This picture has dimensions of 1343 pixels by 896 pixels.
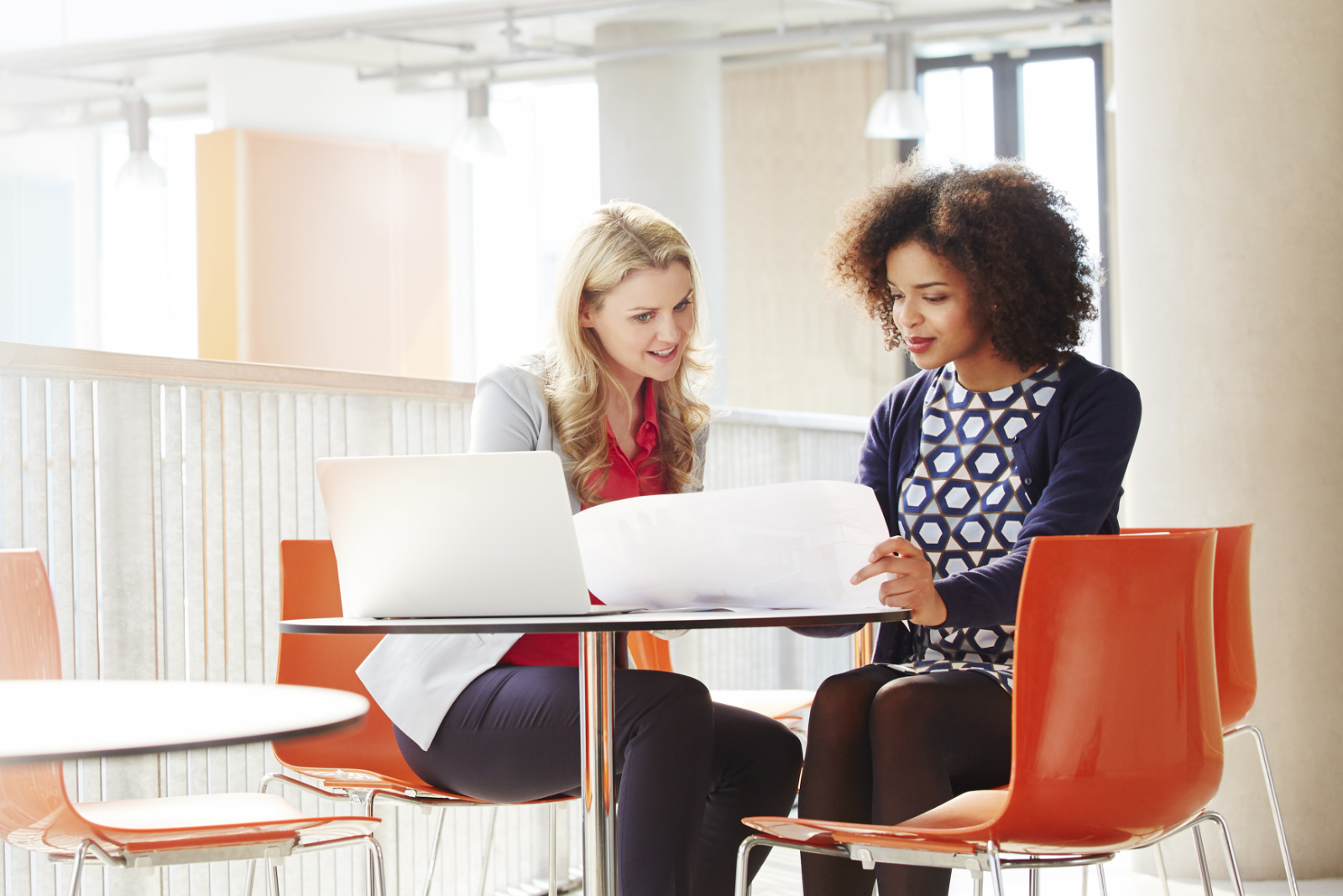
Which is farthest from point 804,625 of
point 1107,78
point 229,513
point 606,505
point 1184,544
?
point 1107,78

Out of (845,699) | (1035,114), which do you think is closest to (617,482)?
(845,699)

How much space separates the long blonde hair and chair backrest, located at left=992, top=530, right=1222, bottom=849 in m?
0.70

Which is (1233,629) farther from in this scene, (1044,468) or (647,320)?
(647,320)

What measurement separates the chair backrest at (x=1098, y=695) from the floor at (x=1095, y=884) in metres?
1.56

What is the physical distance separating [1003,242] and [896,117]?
600 centimetres

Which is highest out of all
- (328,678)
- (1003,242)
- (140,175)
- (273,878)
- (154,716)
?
(140,175)

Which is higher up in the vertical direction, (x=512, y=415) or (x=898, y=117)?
(x=898, y=117)

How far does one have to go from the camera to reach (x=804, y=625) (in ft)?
4.68

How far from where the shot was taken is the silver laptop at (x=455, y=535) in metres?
1.39

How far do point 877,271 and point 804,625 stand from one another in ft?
3.22

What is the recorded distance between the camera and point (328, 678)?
219 cm

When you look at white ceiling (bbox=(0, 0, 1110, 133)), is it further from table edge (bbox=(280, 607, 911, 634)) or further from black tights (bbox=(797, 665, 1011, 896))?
table edge (bbox=(280, 607, 911, 634))

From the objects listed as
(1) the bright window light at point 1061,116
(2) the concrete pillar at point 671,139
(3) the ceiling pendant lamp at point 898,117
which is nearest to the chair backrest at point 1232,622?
(3) the ceiling pendant lamp at point 898,117

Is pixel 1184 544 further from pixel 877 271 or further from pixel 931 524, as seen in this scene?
pixel 877 271
